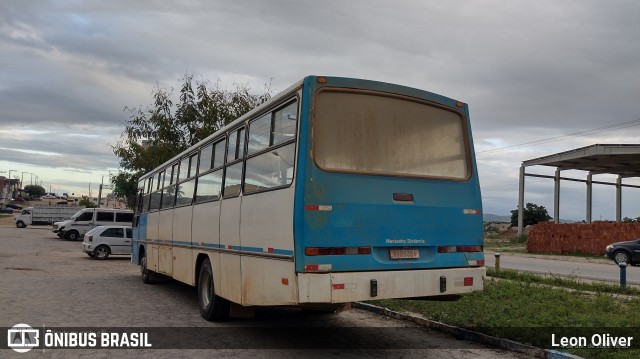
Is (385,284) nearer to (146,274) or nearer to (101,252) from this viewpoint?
(146,274)

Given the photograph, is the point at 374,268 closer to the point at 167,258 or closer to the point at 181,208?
the point at 181,208

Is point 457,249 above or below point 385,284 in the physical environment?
above

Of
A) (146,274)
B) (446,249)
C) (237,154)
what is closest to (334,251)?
(446,249)

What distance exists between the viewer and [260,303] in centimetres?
724

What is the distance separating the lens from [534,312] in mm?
9148

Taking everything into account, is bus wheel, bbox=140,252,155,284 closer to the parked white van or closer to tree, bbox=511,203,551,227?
the parked white van

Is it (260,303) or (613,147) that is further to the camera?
(613,147)

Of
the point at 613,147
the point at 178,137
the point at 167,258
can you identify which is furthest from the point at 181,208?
the point at 613,147

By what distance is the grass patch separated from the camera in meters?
7.84

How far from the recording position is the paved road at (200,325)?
7297 millimetres

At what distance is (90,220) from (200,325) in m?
34.7

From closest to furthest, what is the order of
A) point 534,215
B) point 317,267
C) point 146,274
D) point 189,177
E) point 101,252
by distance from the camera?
point 317,267
point 189,177
point 146,274
point 101,252
point 534,215

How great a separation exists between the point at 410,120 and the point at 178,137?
67.8ft

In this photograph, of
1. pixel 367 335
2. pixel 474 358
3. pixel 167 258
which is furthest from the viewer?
pixel 167 258
